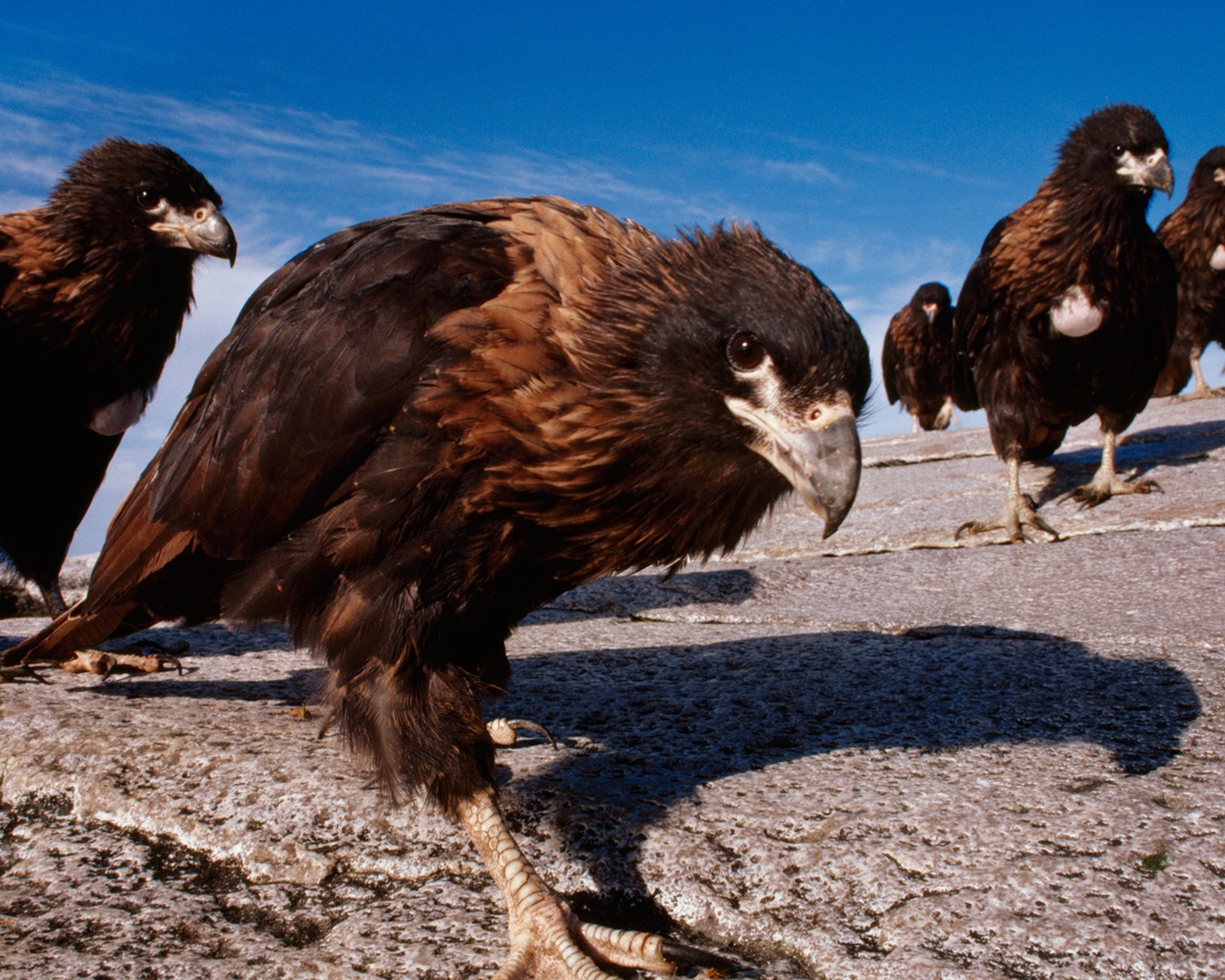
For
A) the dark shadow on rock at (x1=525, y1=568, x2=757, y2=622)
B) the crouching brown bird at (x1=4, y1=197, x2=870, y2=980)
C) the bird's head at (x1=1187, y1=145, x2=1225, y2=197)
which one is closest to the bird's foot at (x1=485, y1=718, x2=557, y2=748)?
the crouching brown bird at (x1=4, y1=197, x2=870, y2=980)

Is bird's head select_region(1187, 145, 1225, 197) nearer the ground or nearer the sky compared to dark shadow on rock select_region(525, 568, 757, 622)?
nearer the sky

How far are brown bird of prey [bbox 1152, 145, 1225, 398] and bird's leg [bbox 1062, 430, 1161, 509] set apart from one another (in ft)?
15.0

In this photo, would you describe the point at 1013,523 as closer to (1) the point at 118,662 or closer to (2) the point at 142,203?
(1) the point at 118,662

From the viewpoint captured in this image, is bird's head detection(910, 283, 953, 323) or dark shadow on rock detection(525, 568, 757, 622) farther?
bird's head detection(910, 283, 953, 323)

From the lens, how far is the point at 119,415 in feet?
15.0

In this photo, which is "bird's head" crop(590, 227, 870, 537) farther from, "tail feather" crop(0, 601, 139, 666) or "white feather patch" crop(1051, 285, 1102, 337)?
"white feather patch" crop(1051, 285, 1102, 337)

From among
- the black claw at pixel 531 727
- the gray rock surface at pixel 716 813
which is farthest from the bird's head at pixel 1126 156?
the black claw at pixel 531 727

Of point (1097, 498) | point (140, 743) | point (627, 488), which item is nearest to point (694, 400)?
point (627, 488)

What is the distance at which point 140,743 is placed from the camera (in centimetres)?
255

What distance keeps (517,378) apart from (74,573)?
17.6 ft

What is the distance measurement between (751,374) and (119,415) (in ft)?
11.8

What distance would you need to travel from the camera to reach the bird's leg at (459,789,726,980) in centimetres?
175

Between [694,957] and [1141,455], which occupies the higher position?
[1141,455]

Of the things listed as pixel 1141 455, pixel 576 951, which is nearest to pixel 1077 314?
pixel 1141 455
